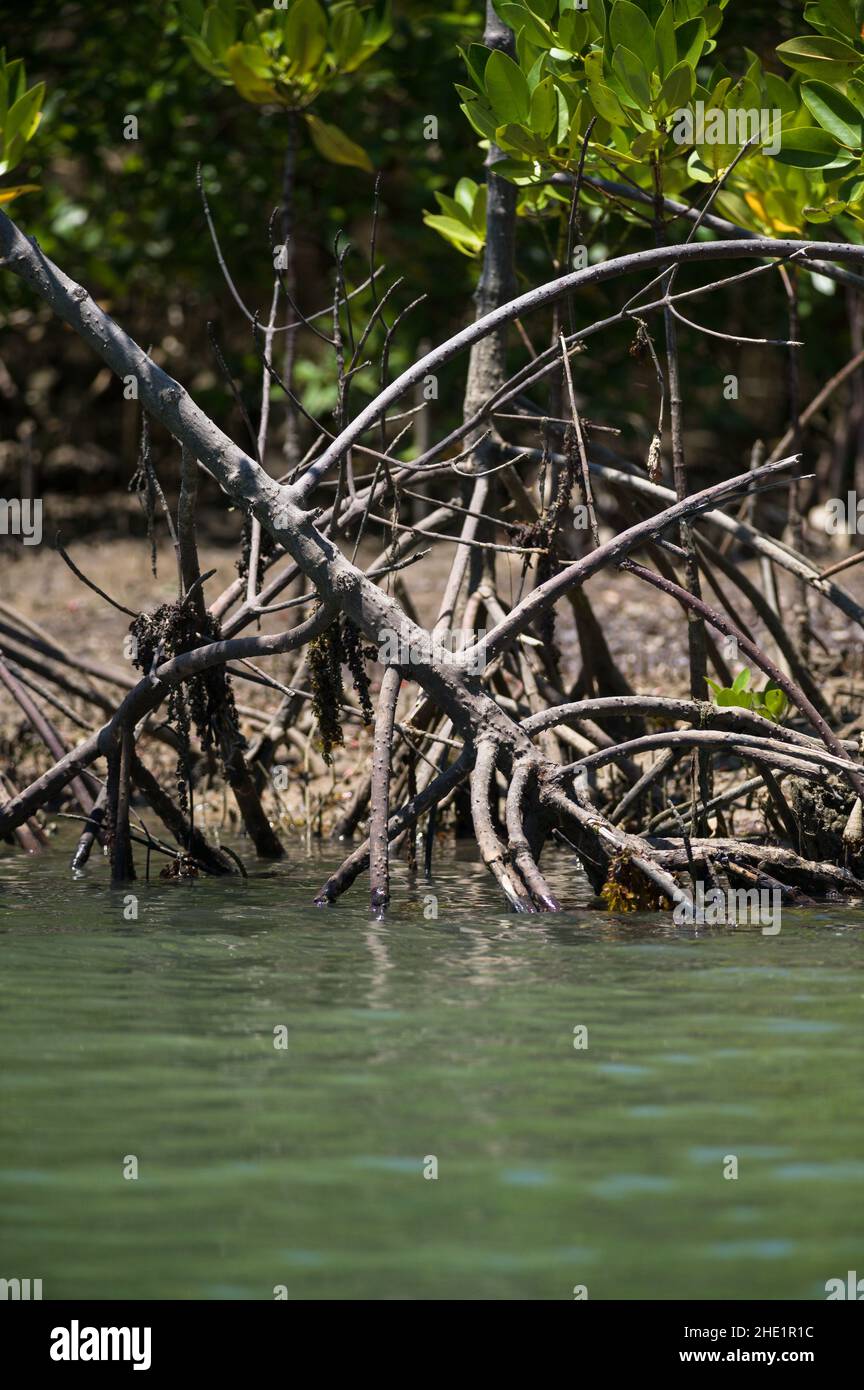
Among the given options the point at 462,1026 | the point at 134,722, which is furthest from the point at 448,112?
the point at 462,1026

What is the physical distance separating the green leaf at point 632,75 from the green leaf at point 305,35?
7.84ft

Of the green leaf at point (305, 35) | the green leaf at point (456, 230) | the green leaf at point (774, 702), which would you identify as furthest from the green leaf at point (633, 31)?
the green leaf at point (305, 35)

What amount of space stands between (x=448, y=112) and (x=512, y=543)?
5087 mm

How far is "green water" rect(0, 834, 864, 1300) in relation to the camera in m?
2.80

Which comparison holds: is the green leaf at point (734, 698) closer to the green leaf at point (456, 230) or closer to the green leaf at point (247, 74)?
the green leaf at point (456, 230)

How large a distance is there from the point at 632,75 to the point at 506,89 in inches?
18.7

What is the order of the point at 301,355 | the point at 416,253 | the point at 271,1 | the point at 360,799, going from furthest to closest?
the point at 301,355, the point at 416,253, the point at 271,1, the point at 360,799

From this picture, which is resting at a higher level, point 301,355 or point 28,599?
point 301,355

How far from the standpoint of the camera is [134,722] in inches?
255

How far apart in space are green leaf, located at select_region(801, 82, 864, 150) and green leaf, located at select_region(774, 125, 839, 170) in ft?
0.13

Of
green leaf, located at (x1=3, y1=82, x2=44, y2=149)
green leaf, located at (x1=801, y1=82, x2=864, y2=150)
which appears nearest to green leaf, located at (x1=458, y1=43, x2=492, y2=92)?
green leaf, located at (x1=801, y1=82, x2=864, y2=150)

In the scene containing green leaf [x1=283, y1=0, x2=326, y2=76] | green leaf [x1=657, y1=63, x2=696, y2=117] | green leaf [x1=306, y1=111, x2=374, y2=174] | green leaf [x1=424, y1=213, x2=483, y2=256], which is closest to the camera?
green leaf [x1=657, y1=63, x2=696, y2=117]

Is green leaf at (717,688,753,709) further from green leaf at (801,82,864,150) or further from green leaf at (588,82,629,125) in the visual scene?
green leaf at (588,82,629,125)
